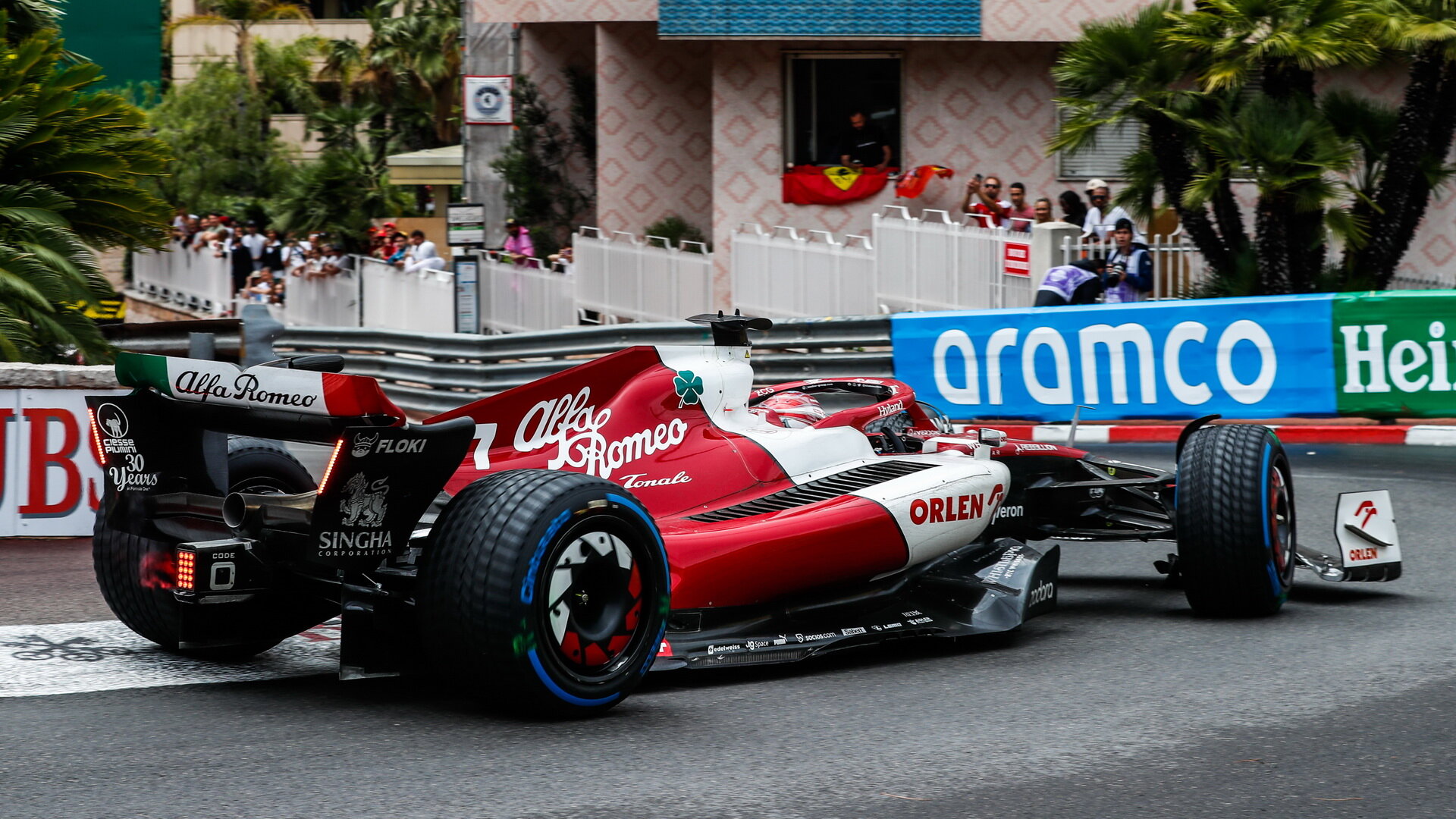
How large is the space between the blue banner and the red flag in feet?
21.0

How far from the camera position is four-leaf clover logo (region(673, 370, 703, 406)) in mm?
6734

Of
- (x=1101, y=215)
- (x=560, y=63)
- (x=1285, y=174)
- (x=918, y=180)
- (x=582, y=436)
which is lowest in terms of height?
(x=582, y=436)

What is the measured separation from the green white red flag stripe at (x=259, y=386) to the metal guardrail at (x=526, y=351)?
27.9ft

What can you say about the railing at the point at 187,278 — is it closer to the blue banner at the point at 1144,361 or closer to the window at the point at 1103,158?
the window at the point at 1103,158

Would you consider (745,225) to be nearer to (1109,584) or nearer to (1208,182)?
(1208,182)

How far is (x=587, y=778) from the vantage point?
4.50m

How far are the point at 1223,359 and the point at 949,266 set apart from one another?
4.45 m

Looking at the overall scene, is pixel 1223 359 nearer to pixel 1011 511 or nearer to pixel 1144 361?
pixel 1144 361

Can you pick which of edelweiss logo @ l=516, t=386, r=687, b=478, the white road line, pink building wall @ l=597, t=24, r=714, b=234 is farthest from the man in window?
the white road line

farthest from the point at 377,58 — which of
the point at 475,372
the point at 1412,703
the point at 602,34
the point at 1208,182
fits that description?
the point at 1412,703

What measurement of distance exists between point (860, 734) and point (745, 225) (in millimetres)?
16840

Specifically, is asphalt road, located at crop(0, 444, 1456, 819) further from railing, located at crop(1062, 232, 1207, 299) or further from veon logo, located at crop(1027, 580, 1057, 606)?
railing, located at crop(1062, 232, 1207, 299)

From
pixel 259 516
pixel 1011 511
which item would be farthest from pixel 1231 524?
pixel 259 516

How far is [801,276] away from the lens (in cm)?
1905
